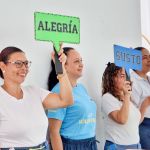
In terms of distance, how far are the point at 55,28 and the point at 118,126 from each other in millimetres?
806

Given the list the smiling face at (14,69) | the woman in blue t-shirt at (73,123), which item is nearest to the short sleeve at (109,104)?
the woman in blue t-shirt at (73,123)

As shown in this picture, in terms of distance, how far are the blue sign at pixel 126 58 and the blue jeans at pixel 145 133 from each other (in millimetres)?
622

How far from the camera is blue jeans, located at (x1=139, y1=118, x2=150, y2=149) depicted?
97.0 inches

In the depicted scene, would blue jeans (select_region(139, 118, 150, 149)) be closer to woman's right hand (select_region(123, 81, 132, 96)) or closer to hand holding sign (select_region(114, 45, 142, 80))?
woman's right hand (select_region(123, 81, 132, 96))

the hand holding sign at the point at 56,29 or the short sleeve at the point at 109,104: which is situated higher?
the hand holding sign at the point at 56,29

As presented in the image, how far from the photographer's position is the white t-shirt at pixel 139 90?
2.50 meters

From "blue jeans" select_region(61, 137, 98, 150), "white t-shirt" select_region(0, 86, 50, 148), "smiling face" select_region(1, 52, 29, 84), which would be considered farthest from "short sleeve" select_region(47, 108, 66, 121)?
"smiling face" select_region(1, 52, 29, 84)

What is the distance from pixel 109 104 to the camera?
217cm

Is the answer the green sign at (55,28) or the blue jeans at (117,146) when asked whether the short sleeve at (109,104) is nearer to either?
the blue jeans at (117,146)

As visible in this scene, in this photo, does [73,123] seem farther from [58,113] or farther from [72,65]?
[72,65]

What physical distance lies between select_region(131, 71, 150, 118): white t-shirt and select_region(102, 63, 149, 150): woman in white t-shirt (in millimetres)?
256

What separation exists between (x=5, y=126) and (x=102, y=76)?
1.09m

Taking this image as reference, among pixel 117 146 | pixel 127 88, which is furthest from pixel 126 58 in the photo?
pixel 117 146

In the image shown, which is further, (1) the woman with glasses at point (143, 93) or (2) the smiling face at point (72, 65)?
(1) the woman with glasses at point (143, 93)
